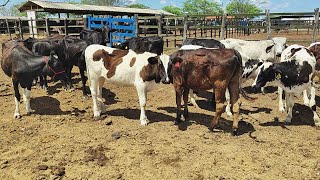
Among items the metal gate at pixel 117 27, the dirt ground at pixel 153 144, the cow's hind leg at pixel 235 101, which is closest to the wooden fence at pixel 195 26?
the metal gate at pixel 117 27

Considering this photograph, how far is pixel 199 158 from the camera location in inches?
196

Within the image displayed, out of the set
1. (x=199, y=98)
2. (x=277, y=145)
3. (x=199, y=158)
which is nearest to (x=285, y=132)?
(x=277, y=145)

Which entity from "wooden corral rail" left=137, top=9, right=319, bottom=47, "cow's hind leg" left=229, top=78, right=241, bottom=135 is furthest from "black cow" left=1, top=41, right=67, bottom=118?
"wooden corral rail" left=137, top=9, right=319, bottom=47

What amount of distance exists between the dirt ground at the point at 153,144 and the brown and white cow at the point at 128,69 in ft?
2.59

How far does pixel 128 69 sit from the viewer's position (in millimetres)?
6574

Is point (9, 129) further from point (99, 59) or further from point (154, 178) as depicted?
point (154, 178)

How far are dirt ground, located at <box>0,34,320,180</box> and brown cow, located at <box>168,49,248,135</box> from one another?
2.30 ft

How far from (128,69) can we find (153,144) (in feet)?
6.13

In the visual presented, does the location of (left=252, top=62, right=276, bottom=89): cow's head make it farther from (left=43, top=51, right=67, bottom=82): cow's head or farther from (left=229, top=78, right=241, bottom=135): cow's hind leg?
(left=43, top=51, right=67, bottom=82): cow's head

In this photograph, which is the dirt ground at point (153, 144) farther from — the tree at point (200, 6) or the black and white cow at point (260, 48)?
the tree at point (200, 6)

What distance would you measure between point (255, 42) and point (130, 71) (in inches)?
199

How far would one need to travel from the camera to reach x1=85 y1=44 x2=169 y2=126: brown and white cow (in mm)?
6438

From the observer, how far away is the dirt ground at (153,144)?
4.57m

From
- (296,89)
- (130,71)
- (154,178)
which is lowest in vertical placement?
(154,178)
